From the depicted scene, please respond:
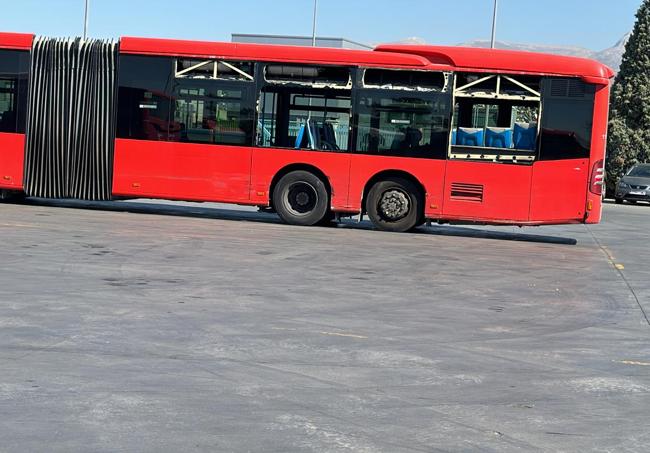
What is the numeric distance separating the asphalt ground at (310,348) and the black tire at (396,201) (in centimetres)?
326

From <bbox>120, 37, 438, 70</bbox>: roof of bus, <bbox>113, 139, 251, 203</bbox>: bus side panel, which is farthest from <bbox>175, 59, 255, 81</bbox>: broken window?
<bbox>113, 139, 251, 203</bbox>: bus side panel

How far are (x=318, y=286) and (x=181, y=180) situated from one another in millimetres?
8821

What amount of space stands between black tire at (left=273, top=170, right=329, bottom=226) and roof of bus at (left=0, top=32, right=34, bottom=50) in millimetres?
5580

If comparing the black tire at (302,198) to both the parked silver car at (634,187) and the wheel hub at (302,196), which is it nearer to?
the wheel hub at (302,196)

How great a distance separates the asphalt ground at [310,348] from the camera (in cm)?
588

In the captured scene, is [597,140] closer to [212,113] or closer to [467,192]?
[467,192]

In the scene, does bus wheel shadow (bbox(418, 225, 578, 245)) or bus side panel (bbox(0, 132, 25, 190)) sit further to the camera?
bus side panel (bbox(0, 132, 25, 190))

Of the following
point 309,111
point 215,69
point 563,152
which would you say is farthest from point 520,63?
point 215,69

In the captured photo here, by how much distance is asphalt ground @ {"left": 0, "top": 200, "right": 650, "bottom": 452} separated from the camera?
5.88 m

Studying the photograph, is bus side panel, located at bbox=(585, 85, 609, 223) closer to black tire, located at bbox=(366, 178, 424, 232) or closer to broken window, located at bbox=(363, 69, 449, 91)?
broken window, located at bbox=(363, 69, 449, 91)

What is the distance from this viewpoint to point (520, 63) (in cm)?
1928

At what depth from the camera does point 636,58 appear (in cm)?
5600

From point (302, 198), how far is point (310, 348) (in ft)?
38.6

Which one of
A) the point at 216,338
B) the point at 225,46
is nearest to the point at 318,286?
the point at 216,338
